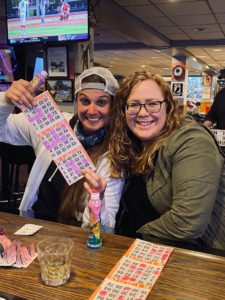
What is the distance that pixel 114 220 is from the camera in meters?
1.56

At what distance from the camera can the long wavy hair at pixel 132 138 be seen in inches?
59.2

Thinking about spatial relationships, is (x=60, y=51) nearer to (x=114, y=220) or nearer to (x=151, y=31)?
(x=114, y=220)

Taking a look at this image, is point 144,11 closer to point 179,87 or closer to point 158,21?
point 158,21

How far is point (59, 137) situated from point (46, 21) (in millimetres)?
1806

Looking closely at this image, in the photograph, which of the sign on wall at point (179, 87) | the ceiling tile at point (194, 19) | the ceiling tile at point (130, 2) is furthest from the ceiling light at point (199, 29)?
the sign on wall at point (179, 87)

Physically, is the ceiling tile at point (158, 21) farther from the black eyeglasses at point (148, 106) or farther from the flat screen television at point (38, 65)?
the black eyeglasses at point (148, 106)

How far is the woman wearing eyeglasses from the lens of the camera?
133 cm

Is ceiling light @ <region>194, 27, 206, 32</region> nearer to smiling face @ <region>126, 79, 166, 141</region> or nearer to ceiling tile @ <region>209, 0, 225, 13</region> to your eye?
ceiling tile @ <region>209, 0, 225, 13</region>

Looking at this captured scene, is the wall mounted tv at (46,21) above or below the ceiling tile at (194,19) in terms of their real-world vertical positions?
below

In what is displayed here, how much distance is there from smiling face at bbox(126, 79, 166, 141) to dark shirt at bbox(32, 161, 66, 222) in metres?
0.48

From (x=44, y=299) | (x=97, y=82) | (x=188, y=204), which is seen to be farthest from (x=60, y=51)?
(x=44, y=299)

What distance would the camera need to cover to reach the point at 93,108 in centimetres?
166

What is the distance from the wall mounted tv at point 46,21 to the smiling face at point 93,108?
1.16 metres

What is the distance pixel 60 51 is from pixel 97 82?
5.12 feet
